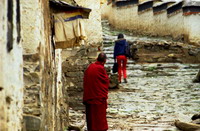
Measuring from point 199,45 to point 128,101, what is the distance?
7.63 meters

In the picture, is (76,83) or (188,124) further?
(76,83)

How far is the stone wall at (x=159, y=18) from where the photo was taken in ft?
63.1

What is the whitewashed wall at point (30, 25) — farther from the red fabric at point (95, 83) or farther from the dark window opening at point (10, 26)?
the red fabric at point (95, 83)

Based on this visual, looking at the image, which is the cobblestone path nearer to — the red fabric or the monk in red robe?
the monk in red robe

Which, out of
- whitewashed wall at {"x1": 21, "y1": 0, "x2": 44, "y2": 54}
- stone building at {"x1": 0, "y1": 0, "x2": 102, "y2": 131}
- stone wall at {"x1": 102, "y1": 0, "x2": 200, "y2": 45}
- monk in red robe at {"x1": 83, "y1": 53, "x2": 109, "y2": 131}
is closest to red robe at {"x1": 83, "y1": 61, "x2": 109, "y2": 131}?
monk in red robe at {"x1": 83, "y1": 53, "x2": 109, "y2": 131}

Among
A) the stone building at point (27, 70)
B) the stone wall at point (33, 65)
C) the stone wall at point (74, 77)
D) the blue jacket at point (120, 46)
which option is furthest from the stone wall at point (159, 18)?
the stone wall at point (33, 65)

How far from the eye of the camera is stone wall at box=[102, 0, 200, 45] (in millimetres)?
19234

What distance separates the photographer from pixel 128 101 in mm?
11852

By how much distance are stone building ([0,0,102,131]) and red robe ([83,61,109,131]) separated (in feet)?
1.63

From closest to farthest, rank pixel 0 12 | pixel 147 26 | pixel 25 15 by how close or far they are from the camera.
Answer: pixel 0 12 < pixel 25 15 < pixel 147 26

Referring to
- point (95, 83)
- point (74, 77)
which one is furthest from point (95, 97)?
point (74, 77)

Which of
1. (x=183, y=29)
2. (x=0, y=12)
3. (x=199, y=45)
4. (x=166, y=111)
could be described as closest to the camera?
(x=0, y=12)

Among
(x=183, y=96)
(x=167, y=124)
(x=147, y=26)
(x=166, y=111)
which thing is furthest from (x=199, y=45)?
(x=167, y=124)

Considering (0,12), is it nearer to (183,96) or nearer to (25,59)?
(25,59)
